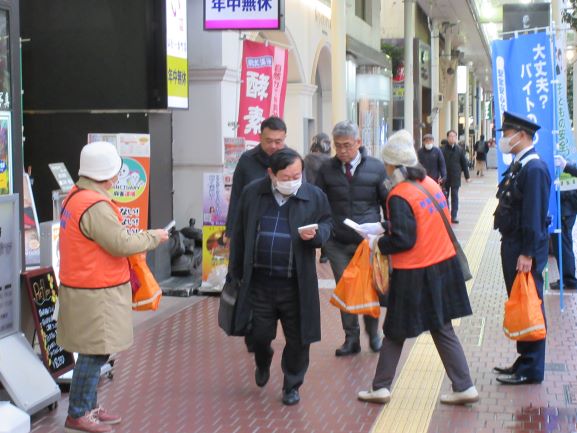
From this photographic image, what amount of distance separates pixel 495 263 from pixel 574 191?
2.74 meters

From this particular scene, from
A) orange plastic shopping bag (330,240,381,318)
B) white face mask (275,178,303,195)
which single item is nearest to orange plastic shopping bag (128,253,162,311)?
white face mask (275,178,303,195)

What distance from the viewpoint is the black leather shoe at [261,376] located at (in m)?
6.71

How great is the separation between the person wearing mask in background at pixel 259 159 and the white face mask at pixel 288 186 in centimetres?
136

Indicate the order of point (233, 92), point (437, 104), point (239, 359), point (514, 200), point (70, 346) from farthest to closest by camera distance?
point (437, 104) → point (233, 92) → point (239, 359) → point (514, 200) → point (70, 346)

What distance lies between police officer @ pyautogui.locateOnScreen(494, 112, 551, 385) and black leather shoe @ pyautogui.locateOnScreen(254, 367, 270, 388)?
163 cm

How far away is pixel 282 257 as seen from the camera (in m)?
6.16

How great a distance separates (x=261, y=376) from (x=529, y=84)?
3.90 m

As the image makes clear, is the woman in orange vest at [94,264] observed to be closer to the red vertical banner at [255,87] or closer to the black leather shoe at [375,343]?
the black leather shoe at [375,343]

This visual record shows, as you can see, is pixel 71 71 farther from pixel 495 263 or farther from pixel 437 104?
pixel 437 104

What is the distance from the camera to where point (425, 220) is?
6.03 m

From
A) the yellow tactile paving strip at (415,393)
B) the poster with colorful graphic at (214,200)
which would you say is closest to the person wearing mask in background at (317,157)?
the poster with colorful graphic at (214,200)

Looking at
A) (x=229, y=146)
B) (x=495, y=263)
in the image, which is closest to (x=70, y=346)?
(x=229, y=146)

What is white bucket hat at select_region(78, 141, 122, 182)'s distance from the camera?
218 inches

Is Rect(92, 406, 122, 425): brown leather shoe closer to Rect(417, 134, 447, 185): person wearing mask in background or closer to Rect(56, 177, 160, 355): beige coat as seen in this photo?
Rect(56, 177, 160, 355): beige coat
